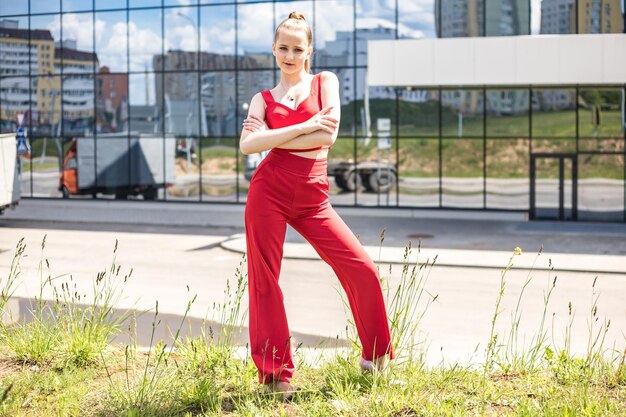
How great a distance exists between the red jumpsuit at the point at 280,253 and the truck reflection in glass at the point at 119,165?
25.0 m

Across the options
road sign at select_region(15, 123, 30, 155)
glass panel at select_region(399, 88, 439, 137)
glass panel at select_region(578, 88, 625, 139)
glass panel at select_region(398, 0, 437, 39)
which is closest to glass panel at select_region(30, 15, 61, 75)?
road sign at select_region(15, 123, 30, 155)

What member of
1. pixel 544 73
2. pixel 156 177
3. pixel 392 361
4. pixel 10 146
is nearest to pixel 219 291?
pixel 392 361

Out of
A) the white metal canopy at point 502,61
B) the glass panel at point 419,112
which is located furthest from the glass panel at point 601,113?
the glass panel at point 419,112

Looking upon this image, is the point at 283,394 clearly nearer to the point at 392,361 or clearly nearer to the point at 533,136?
the point at 392,361

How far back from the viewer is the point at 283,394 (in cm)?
524

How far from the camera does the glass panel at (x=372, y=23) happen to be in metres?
27.6

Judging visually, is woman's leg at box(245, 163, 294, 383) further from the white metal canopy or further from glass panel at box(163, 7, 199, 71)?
glass panel at box(163, 7, 199, 71)

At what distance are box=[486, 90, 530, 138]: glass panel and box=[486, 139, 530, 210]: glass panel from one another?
256 millimetres

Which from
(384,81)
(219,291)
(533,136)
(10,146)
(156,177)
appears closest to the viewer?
(219,291)

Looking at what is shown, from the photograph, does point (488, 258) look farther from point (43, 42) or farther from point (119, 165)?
point (43, 42)

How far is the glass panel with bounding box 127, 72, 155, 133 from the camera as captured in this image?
98.5 ft

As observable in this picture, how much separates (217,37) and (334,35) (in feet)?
12.6

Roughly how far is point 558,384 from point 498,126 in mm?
21972

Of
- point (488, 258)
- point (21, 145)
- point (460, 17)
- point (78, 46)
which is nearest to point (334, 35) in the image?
point (460, 17)
